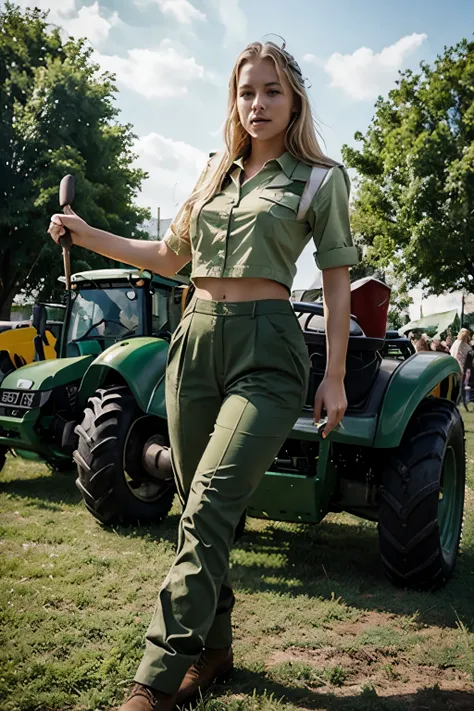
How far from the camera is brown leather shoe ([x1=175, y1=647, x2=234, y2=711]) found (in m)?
2.37

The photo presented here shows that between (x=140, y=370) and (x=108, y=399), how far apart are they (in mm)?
303

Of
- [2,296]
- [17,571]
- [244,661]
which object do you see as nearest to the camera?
[244,661]

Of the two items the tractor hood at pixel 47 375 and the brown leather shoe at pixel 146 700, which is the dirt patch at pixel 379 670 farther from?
the tractor hood at pixel 47 375

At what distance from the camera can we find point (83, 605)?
357 centimetres

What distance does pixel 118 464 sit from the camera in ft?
15.9

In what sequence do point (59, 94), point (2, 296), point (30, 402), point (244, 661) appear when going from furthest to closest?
point (2, 296)
point (59, 94)
point (30, 402)
point (244, 661)

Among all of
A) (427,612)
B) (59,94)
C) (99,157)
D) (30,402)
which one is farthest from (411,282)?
(427,612)

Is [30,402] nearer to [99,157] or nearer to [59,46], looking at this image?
[99,157]

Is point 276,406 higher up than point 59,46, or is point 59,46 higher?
point 59,46

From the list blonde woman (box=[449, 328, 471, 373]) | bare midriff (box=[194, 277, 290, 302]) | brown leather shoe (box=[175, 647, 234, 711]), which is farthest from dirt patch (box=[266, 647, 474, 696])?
blonde woman (box=[449, 328, 471, 373])

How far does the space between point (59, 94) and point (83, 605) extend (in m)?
20.6

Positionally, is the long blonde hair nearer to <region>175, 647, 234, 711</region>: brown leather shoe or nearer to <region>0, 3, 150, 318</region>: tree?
<region>175, 647, 234, 711</region>: brown leather shoe

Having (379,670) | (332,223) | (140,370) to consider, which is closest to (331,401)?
(332,223)

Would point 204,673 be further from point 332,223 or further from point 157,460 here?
point 157,460
